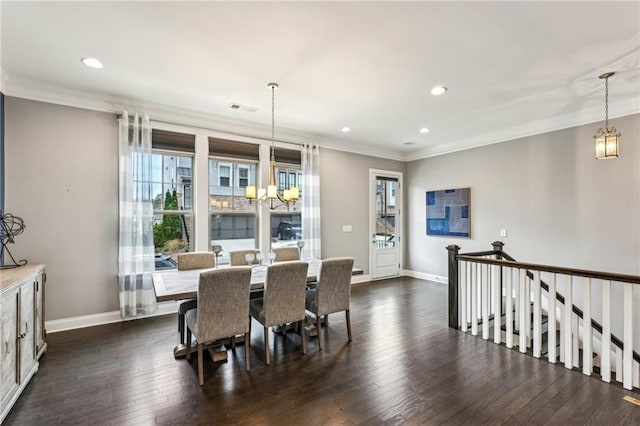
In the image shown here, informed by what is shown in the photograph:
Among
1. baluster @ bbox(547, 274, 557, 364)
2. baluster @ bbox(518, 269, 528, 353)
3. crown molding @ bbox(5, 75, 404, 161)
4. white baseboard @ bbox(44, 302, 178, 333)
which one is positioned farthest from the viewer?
white baseboard @ bbox(44, 302, 178, 333)

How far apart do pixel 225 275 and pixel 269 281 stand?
45 cm

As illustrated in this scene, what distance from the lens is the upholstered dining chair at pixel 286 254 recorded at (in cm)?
415

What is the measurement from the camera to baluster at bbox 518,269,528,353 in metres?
3.03

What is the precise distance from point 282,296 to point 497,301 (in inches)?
93.2

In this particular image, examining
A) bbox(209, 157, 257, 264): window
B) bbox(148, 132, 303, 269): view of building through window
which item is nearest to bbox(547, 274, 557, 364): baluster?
bbox(148, 132, 303, 269): view of building through window

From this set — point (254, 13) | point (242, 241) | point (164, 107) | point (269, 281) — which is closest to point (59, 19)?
point (254, 13)

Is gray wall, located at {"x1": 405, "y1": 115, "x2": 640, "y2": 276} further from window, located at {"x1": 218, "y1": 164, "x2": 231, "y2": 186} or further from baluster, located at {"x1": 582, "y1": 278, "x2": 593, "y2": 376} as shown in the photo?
window, located at {"x1": 218, "y1": 164, "x2": 231, "y2": 186}

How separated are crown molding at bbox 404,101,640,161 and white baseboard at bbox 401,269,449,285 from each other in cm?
256

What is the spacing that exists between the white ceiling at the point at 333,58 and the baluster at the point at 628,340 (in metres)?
2.12

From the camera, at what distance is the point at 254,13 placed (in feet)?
7.04

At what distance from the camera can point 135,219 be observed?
12.5 ft

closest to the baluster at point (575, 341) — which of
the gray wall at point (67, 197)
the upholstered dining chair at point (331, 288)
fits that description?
the upholstered dining chair at point (331, 288)

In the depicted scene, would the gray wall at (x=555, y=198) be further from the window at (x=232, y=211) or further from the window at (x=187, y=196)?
the window at (x=187, y=196)

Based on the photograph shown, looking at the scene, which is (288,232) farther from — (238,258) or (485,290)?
(485,290)
